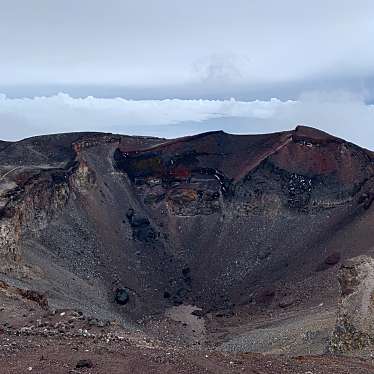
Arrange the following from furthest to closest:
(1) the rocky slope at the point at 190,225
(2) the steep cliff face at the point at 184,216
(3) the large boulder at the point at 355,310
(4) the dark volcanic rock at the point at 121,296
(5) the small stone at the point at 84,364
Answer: (2) the steep cliff face at the point at 184,216 → (4) the dark volcanic rock at the point at 121,296 → (1) the rocky slope at the point at 190,225 → (3) the large boulder at the point at 355,310 → (5) the small stone at the point at 84,364

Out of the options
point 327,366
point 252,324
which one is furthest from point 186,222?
point 327,366

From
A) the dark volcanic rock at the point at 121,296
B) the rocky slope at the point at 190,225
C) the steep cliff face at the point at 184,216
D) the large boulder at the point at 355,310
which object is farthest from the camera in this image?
the steep cliff face at the point at 184,216

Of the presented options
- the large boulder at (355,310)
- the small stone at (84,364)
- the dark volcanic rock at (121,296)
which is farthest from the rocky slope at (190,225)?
the small stone at (84,364)

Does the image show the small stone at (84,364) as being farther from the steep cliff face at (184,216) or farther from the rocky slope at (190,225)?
the steep cliff face at (184,216)

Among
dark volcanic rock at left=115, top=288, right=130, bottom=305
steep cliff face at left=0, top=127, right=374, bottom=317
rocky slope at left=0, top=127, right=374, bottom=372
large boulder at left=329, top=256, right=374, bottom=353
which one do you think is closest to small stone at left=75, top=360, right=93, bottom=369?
large boulder at left=329, top=256, right=374, bottom=353

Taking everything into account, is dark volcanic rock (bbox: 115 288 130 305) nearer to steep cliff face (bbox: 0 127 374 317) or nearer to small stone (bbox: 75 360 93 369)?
steep cliff face (bbox: 0 127 374 317)
